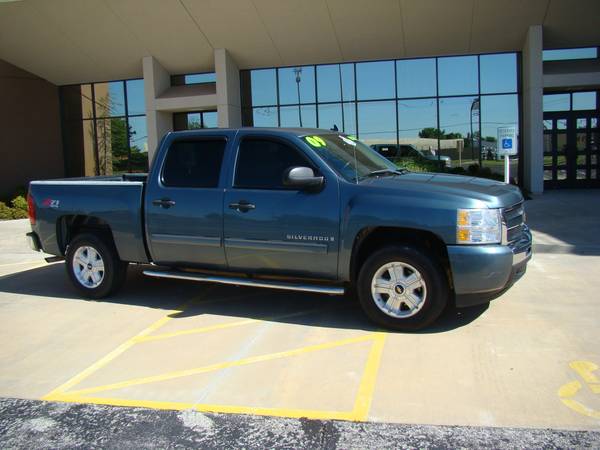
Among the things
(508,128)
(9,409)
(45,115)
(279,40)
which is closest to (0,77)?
(45,115)

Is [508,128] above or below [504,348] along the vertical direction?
above

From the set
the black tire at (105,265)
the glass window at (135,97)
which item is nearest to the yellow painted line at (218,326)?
the black tire at (105,265)

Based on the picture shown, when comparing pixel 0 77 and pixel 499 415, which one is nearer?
pixel 499 415

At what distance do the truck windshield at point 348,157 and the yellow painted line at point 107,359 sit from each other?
2326 mm

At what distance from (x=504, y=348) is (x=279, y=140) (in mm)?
2851

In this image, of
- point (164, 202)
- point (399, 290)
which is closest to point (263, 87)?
point (164, 202)

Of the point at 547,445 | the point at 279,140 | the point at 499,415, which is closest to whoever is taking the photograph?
the point at 547,445

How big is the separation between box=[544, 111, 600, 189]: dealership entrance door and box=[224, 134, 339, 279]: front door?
15834 mm

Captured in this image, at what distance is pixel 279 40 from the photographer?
18.2m

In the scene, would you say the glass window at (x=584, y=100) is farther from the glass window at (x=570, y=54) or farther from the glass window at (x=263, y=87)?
the glass window at (x=263, y=87)

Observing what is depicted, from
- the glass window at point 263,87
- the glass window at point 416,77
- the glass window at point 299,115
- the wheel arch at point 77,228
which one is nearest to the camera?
the wheel arch at point 77,228

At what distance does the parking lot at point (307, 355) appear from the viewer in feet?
12.4

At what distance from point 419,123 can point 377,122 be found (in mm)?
1449

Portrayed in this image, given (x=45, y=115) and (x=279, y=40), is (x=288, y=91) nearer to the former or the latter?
(x=279, y=40)
